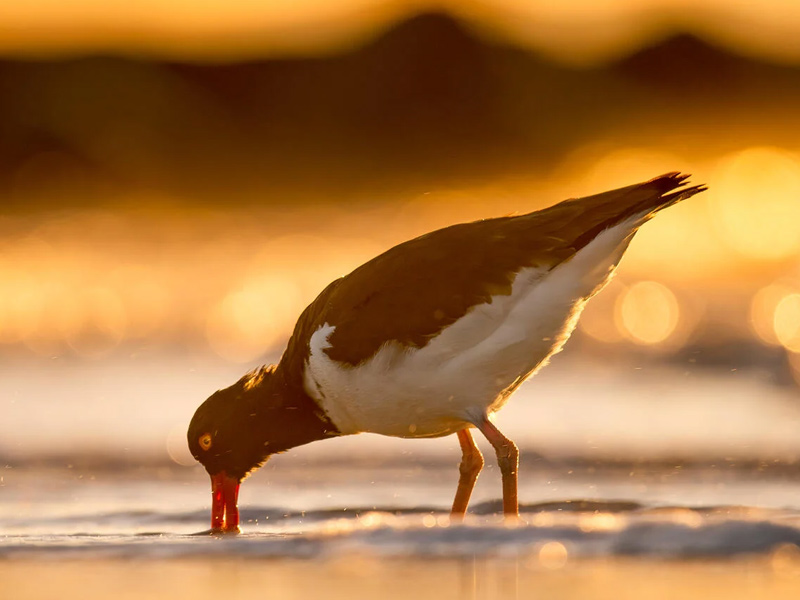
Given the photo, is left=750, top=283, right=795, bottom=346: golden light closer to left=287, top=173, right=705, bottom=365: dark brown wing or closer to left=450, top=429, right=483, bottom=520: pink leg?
left=450, top=429, right=483, bottom=520: pink leg

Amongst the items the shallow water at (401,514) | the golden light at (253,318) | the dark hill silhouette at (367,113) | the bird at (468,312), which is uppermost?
the dark hill silhouette at (367,113)

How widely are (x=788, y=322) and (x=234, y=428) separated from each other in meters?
8.48

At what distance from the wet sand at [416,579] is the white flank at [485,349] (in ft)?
4.08

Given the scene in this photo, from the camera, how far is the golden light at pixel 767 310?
1395 cm

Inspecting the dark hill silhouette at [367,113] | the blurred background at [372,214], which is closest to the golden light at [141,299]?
the blurred background at [372,214]

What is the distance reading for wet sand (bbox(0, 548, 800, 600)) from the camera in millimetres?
5336

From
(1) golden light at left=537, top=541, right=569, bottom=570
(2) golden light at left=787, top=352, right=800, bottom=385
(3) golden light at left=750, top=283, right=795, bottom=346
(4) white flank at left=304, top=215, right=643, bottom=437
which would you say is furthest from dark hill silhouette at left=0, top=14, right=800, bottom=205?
(1) golden light at left=537, top=541, right=569, bottom=570

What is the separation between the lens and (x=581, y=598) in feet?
17.1

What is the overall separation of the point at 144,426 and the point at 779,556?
6.18m

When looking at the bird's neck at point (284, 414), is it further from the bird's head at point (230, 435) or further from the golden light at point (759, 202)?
the golden light at point (759, 202)

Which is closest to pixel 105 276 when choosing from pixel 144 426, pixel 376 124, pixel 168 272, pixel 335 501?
pixel 168 272

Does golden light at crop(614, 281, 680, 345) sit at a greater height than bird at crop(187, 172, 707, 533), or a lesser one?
greater

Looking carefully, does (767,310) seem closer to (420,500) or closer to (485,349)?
(420,500)

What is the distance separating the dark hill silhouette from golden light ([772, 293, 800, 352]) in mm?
18527
